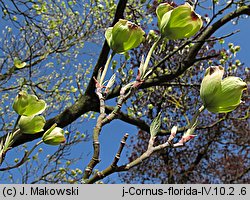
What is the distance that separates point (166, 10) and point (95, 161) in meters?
0.29

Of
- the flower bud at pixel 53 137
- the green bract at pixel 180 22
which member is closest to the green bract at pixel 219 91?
the green bract at pixel 180 22

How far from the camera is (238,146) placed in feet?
26.8

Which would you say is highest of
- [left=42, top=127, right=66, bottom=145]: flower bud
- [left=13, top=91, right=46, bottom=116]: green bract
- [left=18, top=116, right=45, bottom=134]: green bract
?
[left=13, top=91, right=46, bottom=116]: green bract

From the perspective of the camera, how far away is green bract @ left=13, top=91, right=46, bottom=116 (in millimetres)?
596

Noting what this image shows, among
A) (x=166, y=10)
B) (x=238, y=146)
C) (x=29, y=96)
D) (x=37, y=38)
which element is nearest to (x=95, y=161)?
(x=29, y=96)

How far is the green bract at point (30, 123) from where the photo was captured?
61 cm

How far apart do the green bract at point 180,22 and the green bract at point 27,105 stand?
0.79ft

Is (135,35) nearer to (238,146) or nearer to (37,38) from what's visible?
(37,38)

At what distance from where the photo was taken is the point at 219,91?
557 millimetres

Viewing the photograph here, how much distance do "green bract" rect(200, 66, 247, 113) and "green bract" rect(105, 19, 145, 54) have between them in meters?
0.13

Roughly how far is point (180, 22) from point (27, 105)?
292 mm

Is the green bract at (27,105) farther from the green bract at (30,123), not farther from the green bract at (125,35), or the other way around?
the green bract at (125,35)

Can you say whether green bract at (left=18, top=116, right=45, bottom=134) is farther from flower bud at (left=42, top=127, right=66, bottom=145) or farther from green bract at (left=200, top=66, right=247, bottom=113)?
green bract at (left=200, top=66, right=247, bottom=113)

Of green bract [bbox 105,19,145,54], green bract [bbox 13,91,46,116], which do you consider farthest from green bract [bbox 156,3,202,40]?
green bract [bbox 13,91,46,116]
